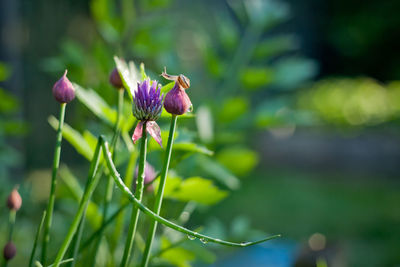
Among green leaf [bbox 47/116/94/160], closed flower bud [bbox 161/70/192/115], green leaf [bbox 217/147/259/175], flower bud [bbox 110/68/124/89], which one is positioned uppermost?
green leaf [bbox 217/147/259/175]

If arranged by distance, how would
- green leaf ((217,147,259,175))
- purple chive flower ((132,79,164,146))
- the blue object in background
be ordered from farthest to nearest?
the blue object in background, green leaf ((217,147,259,175)), purple chive flower ((132,79,164,146))

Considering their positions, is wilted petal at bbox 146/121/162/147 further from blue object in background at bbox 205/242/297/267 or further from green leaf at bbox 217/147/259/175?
blue object in background at bbox 205/242/297/267

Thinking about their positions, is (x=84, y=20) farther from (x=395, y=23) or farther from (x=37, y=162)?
(x=395, y=23)

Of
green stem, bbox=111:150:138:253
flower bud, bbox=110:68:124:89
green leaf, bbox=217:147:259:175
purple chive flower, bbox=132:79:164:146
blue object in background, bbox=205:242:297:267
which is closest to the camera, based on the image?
purple chive flower, bbox=132:79:164:146

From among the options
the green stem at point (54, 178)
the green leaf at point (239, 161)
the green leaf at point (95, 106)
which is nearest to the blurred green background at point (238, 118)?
the green leaf at point (239, 161)

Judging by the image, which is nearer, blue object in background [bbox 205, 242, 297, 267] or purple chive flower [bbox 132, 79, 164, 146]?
purple chive flower [bbox 132, 79, 164, 146]

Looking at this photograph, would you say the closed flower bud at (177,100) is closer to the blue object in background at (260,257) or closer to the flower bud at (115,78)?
the flower bud at (115,78)

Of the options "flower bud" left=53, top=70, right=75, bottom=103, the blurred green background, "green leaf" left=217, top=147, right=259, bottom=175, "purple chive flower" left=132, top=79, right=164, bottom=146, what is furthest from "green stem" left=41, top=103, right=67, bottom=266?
"green leaf" left=217, top=147, right=259, bottom=175
